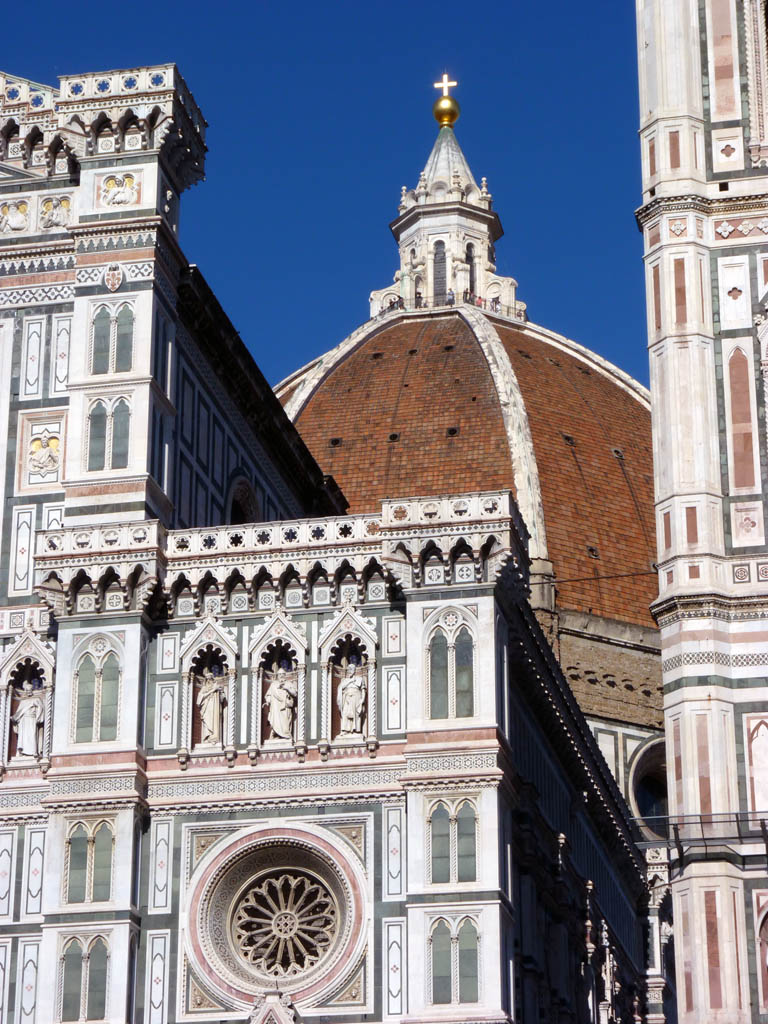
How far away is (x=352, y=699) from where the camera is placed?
104ft

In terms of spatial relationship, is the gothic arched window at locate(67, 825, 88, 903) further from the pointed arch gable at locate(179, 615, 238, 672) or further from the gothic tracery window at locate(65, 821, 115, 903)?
the pointed arch gable at locate(179, 615, 238, 672)

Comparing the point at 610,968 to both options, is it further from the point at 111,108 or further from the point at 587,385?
the point at 587,385

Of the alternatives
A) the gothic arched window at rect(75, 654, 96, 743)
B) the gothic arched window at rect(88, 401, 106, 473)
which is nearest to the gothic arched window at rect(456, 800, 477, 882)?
the gothic arched window at rect(75, 654, 96, 743)

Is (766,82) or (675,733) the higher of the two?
(766,82)

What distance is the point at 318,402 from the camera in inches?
3022

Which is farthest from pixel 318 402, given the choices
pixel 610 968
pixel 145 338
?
pixel 145 338

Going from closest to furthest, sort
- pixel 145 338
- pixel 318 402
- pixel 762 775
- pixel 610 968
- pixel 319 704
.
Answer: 1. pixel 762 775
2. pixel 319 704
3. pixel 145 338
4. pixel 610 968
5. pixel 318 402

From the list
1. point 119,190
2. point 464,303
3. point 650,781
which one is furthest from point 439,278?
point 119,190

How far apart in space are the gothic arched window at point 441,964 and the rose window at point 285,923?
5.61ft

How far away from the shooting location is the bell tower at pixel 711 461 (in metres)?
27.1

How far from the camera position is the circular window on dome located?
2475 inches

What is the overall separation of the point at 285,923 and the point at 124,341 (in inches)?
343

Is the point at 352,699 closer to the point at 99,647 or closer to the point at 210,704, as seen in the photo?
the point at 210,704

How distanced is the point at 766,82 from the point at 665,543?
6.68m
